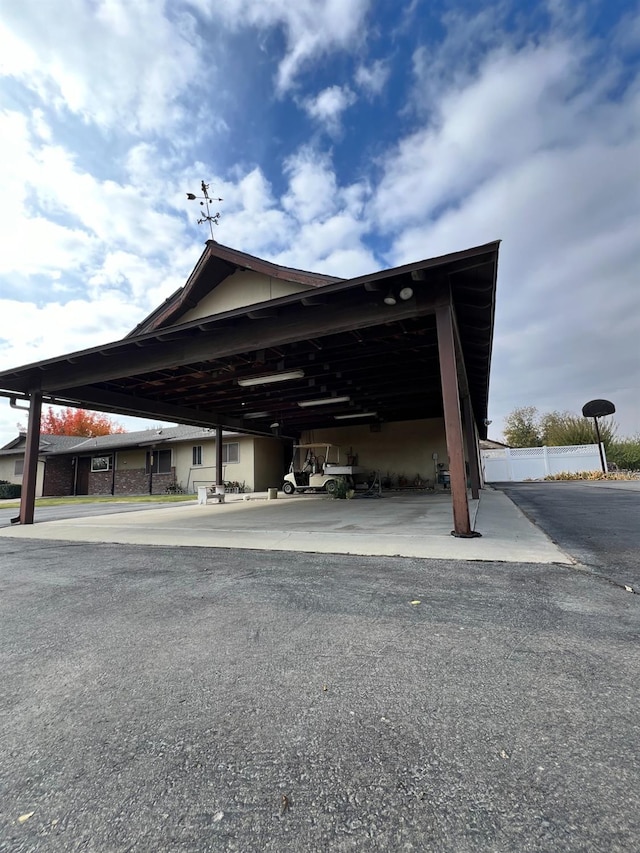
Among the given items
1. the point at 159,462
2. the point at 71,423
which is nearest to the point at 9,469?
the point at 159,462

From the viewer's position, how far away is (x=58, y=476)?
82.1ft

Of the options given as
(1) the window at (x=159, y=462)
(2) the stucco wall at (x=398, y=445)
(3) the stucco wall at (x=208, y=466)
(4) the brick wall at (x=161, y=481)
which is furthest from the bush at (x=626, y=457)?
(1) the window at (x=159, y=462)

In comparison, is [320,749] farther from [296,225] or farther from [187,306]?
[296,225]

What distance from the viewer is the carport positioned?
5.66 m

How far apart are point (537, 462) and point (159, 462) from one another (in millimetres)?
23049

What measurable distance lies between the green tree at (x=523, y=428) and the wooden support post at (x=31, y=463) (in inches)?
1448

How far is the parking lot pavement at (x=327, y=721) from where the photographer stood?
111 cm

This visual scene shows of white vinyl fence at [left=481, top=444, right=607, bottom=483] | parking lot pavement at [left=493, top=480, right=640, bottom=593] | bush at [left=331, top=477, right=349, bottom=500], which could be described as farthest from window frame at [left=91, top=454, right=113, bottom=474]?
parking lot pavement at [left=493, top=480, right=640, bottom=593]

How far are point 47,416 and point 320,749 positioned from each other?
166 feet

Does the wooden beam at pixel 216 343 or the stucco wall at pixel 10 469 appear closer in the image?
the wooden beam at pixel 216 343

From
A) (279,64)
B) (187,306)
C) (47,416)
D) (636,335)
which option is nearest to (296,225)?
(279,64)

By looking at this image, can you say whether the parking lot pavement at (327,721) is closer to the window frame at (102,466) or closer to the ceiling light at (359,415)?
the ceiling light at (359,415)

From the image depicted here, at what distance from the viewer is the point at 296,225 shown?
10883 millimetres

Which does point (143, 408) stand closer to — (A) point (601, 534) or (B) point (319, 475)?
(B) point (319, 475)
